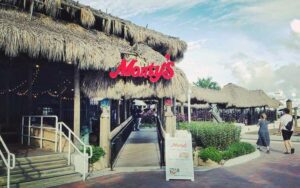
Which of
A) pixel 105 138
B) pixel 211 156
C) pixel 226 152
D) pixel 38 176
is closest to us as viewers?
pixel 38 176

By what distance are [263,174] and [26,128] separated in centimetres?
910

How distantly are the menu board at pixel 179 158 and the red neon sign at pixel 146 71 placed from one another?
3.95 metres

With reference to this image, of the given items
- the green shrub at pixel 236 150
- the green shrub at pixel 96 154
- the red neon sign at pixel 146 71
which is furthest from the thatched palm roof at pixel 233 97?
the green shrub at pixel 96 154

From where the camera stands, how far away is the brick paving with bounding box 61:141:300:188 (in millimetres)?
8727

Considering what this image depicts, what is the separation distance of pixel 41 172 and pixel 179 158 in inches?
157

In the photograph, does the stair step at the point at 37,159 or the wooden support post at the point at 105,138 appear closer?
the stair step at the point at 37,159

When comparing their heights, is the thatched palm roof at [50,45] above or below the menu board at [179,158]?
above

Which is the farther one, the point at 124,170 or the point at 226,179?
the point at 124,170

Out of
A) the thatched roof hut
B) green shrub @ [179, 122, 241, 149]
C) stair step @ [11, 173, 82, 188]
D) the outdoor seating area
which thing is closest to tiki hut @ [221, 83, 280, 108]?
the outdoor seating area

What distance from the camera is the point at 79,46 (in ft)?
36.5

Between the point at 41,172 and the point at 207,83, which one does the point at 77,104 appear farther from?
the point at 207,83

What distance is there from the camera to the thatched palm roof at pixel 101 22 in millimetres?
13289

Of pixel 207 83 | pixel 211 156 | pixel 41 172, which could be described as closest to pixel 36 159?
pixel 41 172

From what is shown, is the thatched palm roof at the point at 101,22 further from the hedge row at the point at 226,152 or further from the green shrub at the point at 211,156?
the green shrub at the point at 211,156
